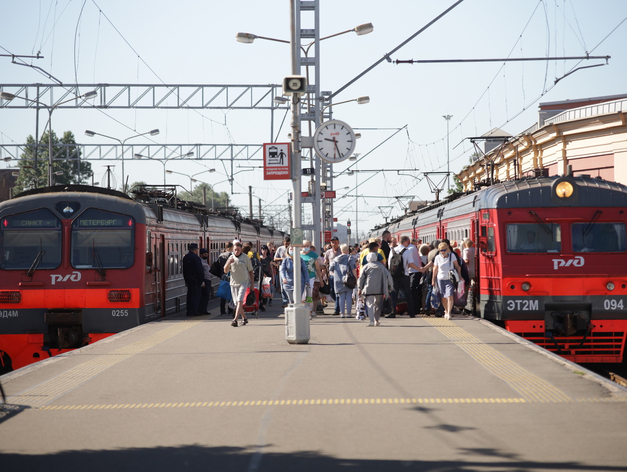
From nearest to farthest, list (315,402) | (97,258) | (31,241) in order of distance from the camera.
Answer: (315,402) < (31,241) < (97,258)

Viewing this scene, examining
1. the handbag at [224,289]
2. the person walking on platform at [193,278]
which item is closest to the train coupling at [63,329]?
the handbag at [224,289]

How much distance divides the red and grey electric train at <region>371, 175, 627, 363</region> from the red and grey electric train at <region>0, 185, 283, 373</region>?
7.14m

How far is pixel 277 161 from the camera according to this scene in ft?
44.2

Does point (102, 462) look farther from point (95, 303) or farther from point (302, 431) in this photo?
point (95, 303)

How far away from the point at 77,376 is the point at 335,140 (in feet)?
26.4

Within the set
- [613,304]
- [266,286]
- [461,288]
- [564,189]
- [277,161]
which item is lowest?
[613,304]

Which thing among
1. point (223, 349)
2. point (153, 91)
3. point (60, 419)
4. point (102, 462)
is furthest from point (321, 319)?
point (153, 91)

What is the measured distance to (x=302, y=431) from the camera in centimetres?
688

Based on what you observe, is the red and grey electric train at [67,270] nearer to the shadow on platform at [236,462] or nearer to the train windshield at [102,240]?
the train windshield at [102,240]

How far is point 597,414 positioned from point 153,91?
24.4 metres

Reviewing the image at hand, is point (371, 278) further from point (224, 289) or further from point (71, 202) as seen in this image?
point (71, 202)

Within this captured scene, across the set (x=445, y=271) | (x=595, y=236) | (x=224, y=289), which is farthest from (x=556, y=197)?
(x=224, y=289)

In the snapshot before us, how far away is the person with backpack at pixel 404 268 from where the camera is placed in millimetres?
16750

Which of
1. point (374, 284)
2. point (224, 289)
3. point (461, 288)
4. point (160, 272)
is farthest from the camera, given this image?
point (224, 289)
